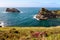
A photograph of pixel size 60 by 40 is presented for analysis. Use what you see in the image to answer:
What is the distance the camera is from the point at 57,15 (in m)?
116

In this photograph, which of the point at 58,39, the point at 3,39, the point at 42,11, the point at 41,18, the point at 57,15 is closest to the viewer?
the point at 58,39

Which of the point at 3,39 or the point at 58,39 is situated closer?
the point at 58,39

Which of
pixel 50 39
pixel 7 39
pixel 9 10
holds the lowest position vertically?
pixel 9 10

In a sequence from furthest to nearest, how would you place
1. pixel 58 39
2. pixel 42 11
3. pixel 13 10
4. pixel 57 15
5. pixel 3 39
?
pixel 13 10 < pixel 57 15 < pixel 42 11 < pixel 3 39 < pixel 58 39

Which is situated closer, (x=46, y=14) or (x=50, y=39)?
(x=50, y=39)

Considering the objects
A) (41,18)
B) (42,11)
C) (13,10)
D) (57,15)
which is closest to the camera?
(41,18)

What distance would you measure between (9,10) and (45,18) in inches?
2379

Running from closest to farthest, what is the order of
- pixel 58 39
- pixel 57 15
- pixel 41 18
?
pixel 58 39 → pixel 41 18 → pixel 57 15

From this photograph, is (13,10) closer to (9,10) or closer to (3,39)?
(9,10)

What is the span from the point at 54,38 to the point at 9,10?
147092 mm

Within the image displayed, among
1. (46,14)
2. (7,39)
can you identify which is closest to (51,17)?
(46,14)

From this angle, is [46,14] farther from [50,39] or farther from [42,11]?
[50,39]

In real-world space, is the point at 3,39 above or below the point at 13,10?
above

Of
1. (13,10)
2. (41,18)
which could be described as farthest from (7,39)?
(13,10)
